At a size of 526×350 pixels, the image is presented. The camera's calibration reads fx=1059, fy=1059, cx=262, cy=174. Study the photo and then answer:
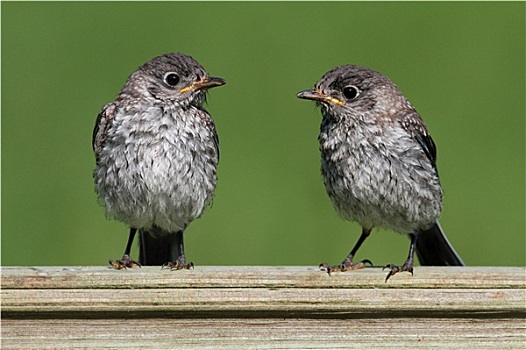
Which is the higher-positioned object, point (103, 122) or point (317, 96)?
point (317, 96)

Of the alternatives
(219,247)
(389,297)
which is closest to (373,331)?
(389,297)

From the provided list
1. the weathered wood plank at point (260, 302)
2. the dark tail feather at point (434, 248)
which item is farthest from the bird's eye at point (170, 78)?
the weathered wood plank at point (260, 302)

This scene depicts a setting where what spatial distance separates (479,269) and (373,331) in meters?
0.38

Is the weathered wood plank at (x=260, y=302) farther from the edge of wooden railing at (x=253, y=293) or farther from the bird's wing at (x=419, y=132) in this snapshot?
the bird's wing at (x=419, y=132)

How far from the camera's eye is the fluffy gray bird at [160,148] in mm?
4059

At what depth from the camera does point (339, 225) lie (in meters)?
6.04

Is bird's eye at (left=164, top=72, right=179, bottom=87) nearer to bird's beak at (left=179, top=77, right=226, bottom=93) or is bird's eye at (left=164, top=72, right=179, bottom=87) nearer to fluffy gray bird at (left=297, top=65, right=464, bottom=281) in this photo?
bird's beak at (left=179, top=77, right=226, bottom=93)

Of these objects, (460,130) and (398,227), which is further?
(460,130)

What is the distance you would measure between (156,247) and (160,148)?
539 mm

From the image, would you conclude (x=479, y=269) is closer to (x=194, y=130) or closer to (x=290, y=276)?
(x=290, y=276)

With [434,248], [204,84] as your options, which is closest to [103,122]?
[204,84]

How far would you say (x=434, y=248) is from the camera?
4309 millimetres

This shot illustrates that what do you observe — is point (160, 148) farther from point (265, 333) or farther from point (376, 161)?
point (265, 333)

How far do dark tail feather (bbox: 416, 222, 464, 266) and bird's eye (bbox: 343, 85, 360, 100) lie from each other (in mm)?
622
